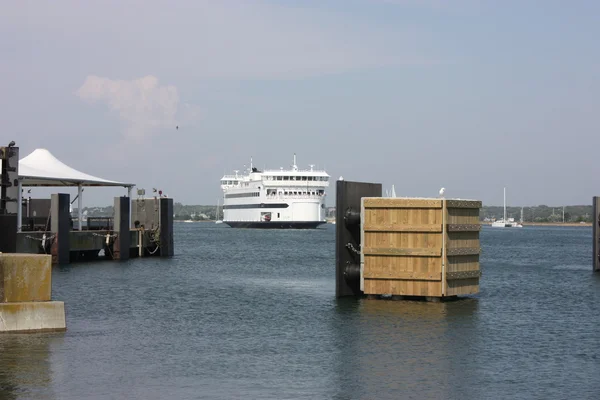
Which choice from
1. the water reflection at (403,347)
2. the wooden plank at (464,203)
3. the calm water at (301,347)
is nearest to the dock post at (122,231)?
the calm water at (301,347)

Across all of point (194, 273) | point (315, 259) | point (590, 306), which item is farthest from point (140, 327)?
point (315, 259)

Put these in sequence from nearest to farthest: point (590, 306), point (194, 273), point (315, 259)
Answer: point (590, 306) → point (194, 273) → point (315, 259)

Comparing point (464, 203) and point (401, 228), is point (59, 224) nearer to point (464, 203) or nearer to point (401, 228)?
point (401, 228)

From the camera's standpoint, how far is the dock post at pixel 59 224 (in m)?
42.7

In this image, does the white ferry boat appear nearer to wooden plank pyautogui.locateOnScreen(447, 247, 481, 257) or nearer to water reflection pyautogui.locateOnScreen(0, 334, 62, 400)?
wooden plank pyautogui.locateOnScreen(447, 247, 481, 257)

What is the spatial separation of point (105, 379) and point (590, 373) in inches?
322

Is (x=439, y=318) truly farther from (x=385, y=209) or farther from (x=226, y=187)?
(x=226, y=187)

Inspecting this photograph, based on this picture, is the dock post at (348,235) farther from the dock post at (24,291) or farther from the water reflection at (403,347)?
the dock post at (24,291)

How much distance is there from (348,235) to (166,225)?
99.4 ft

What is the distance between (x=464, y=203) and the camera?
2508cm

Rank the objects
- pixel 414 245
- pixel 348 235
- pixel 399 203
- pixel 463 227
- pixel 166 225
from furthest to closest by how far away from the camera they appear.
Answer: pixel 166 225 → pixel 348 235 → pixel 463 227 → pixel 399 203 → pixel 414 245

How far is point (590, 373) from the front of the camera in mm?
15922

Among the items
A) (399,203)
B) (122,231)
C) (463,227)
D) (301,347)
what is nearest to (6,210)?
(301,347)

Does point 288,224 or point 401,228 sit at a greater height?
point 401,228
